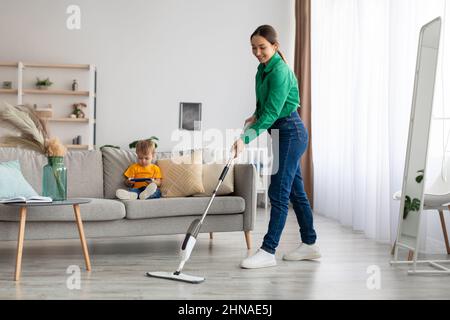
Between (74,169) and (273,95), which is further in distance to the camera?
(74,169)

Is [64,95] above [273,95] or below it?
above

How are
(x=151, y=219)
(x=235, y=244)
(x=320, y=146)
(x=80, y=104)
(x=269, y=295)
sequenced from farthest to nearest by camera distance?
(x=80, y=104), (x=320, y=146), (x=235, y=244), (x=151, y=219), (x=269, y=295)

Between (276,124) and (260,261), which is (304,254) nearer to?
(260,261)

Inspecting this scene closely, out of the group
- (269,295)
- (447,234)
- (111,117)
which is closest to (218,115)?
(111,117)

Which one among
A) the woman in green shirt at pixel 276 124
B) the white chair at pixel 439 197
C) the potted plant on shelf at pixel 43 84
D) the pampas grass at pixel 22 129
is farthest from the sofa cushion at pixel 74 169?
the potted plant on shelf at pixel 43 84

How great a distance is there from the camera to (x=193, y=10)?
7.56 meters

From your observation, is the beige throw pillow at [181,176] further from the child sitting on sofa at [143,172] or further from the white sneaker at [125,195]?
the white sneaker at [125,195]

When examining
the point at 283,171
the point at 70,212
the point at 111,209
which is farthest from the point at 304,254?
the point at 70,212

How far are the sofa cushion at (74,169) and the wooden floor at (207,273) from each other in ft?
1.30

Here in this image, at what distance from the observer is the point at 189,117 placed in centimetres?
749

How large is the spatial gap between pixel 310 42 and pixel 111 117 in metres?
2.57

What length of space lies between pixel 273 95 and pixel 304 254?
39.5 inches

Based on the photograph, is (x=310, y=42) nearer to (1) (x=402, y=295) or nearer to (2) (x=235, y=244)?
(2) (x=235, y=244)

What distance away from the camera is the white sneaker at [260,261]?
11.0 feet
